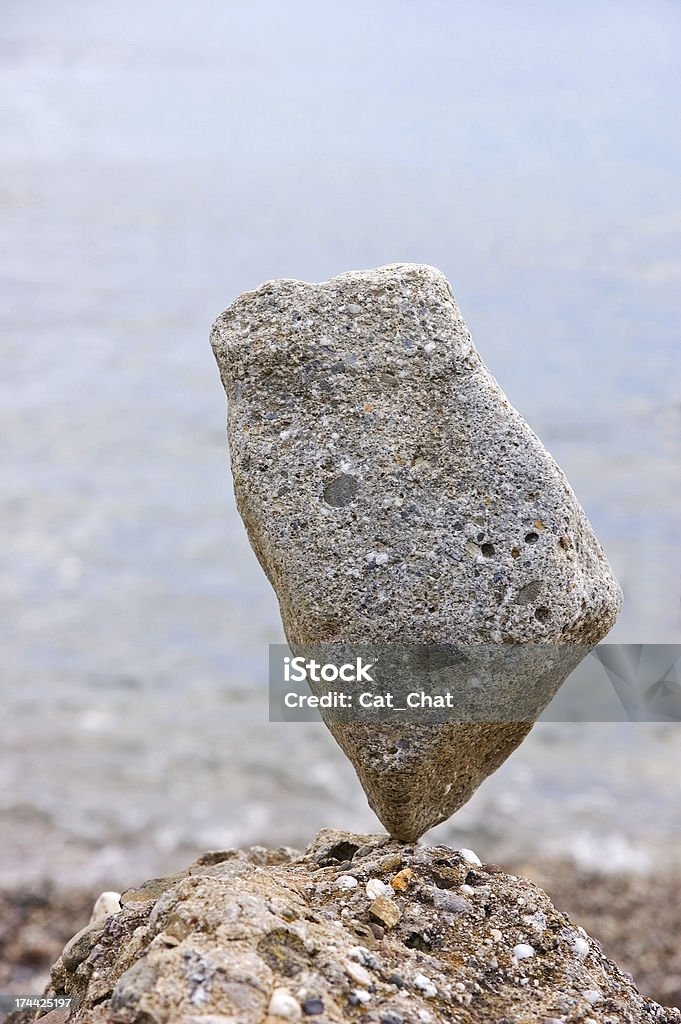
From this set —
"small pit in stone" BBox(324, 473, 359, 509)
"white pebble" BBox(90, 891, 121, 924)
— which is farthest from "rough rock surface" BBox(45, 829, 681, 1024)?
"small pit in stone" BBox(324, 473, 359, 509)

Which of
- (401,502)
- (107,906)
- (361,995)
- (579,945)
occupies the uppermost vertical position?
(401,502)

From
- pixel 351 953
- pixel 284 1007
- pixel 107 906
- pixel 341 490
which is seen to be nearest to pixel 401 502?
pixel 341 490

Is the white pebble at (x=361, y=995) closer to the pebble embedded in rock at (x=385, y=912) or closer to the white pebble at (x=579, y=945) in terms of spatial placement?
the pebble embedded in rock at (x=385, y=912)

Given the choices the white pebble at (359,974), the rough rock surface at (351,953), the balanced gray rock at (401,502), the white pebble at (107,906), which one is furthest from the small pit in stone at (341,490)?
Result: the white pebble at (107,906)

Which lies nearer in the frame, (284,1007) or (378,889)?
(284,1007)

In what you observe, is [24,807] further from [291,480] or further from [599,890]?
[291,480]

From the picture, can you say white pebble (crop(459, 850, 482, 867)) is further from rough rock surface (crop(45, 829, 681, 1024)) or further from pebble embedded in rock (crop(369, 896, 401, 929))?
pebble embedded in rock (crop(369, 896, 401, 929))

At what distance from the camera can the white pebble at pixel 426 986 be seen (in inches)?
79.4

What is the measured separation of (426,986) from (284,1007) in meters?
0.36

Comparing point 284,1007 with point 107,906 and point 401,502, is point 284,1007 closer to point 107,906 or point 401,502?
point 401,502

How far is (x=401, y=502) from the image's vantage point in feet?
8.05

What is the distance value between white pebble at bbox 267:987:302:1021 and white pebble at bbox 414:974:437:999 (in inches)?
12.5

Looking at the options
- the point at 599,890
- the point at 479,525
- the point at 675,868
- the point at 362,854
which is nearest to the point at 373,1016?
the point at 362,854

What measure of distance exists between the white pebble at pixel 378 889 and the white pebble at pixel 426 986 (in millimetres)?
261
